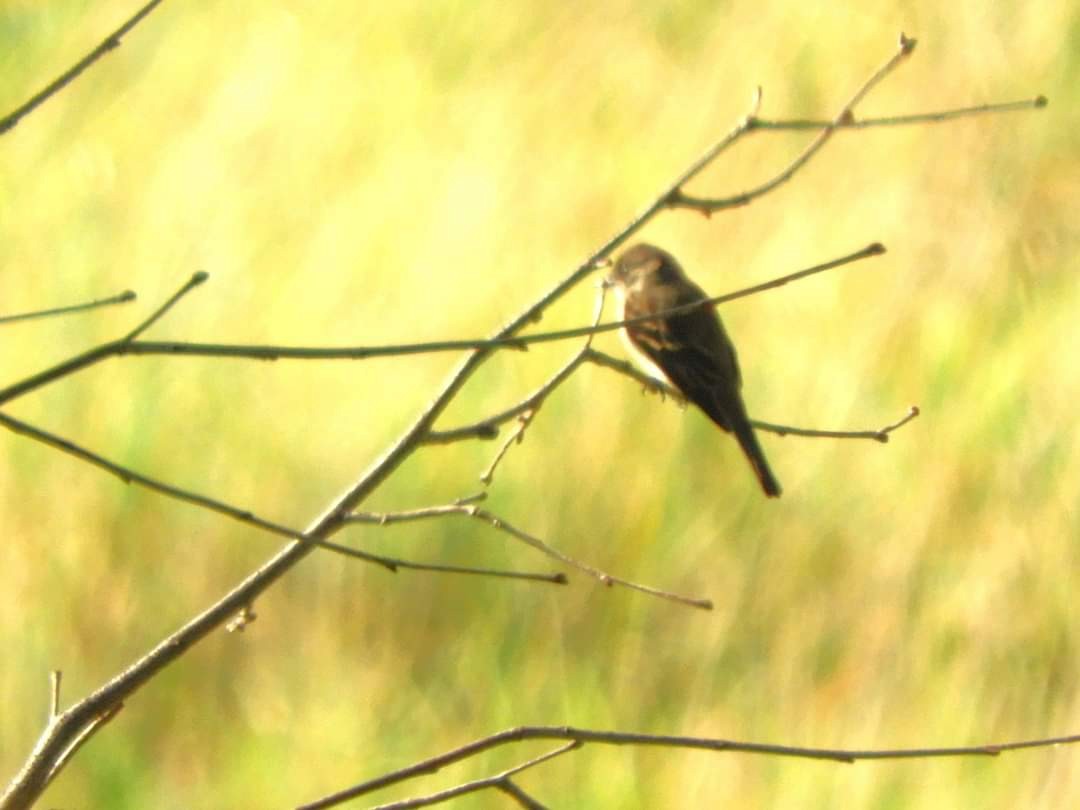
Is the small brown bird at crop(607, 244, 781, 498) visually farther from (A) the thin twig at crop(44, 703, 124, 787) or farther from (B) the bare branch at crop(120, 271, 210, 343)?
(B) the bare branch at crop(120, 271, 210, 343)

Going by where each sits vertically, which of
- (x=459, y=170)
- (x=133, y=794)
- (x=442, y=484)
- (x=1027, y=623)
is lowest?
(x=133, y=794)

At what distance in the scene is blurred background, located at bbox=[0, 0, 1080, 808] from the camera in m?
5.20

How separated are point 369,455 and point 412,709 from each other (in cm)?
88

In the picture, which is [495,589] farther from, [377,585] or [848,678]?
[848,678]

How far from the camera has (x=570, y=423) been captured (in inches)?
227

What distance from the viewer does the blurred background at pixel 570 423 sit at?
17.1 feet

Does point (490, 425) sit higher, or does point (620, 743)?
point (490, 425)

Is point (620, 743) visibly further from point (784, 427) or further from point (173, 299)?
point (784, 427)

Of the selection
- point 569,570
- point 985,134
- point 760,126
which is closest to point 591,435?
point 569,570

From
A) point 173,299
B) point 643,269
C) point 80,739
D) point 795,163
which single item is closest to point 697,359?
point 643,269

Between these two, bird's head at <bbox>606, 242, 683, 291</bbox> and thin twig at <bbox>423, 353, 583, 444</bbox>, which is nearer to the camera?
thin twig at <bbox>423, 353, 583, 444</bbox>

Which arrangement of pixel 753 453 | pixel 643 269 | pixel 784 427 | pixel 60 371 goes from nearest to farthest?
pixel 60 371, pixel 784 427, pixel 753 453, pixel 643 269

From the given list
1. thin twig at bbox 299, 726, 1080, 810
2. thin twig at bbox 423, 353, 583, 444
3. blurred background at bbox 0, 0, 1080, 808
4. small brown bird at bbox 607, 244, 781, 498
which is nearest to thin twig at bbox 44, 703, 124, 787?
thin twig at bbox 299, 726, 1080, 810

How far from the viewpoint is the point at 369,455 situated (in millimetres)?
6016
